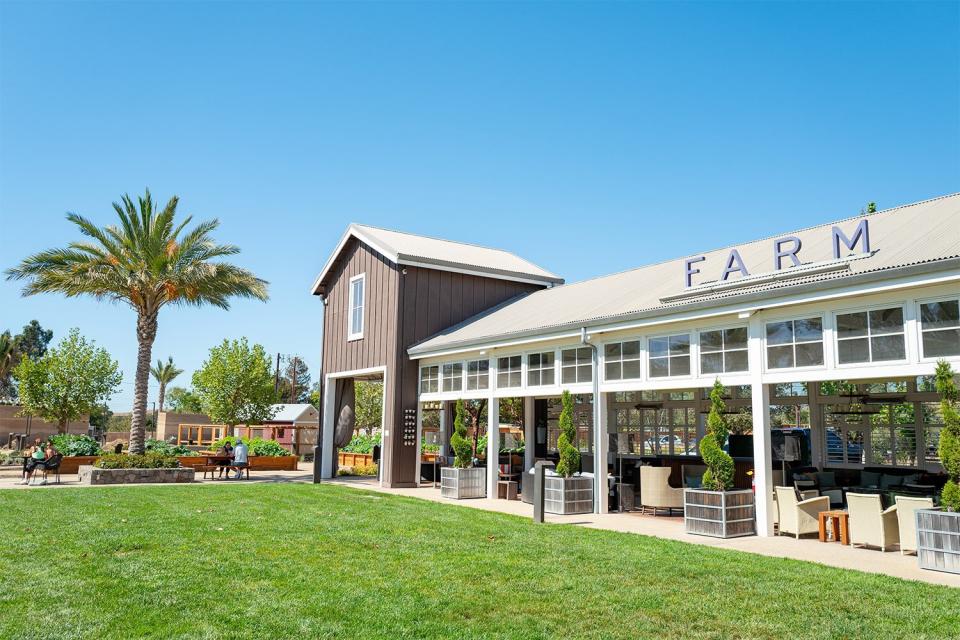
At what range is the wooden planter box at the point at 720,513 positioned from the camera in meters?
9.97

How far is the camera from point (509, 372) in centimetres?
1580

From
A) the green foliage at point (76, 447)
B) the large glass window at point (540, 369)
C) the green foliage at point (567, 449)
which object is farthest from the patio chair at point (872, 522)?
the green foliage at point (76, 447)

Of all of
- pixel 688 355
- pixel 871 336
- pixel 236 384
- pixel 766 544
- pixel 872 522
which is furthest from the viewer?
pixel 236 384

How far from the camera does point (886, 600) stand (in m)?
6.20

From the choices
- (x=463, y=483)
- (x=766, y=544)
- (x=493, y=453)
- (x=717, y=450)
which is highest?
(x=717, y=450)

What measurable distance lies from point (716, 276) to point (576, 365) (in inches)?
123

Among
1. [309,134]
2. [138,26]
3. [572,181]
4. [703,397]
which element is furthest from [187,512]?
[703,397]

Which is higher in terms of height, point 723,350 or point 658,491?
point 723,350

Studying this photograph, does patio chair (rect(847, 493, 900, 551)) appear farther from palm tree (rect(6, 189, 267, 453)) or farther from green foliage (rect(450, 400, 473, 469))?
palm tree (rect(6, 189, 267, 453))

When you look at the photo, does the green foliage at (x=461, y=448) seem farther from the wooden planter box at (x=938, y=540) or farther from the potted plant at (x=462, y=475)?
the wooden planter box at (x=938, y=540)

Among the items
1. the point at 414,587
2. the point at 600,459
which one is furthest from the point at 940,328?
the point at 414,587

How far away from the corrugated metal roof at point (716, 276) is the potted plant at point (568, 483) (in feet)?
6.57

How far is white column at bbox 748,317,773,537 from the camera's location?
10289 millimetres

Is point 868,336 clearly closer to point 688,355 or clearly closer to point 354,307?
point 688,355
